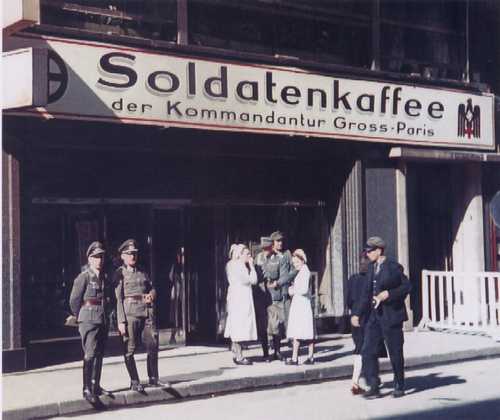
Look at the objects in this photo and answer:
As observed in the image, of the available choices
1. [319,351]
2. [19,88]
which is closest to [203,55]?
[19,88]

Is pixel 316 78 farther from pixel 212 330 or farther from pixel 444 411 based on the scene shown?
pixel 444 411

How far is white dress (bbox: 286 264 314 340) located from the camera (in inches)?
453

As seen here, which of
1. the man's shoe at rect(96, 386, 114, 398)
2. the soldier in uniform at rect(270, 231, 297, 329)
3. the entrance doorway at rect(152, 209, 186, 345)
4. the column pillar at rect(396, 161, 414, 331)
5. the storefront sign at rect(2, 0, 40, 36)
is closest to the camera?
the storefront sign at rect(2, 0, 40, 36)

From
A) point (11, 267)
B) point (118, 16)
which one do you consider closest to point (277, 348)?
point (11, 267)

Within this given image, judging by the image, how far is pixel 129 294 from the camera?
372 inches

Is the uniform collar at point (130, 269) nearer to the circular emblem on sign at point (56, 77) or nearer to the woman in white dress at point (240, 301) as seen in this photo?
the woman in white dress at point (240, 301)

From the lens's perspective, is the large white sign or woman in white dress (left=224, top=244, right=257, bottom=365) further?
woman in white dress (left=224, top=244, right=257, bottom=365)

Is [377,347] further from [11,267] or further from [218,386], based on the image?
[11,267]

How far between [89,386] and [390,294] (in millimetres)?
3504

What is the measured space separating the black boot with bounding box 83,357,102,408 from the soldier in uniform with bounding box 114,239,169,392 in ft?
1.63

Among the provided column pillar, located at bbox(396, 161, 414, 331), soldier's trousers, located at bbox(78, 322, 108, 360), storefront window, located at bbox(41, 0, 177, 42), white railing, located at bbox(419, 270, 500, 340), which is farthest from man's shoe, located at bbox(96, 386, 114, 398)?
column pillar, located at bbox(396, 161, 414, 331)

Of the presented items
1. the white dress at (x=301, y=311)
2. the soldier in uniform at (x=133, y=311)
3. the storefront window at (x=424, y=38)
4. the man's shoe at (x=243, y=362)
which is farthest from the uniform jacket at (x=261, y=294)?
the storefront window at (x=424, y=38)

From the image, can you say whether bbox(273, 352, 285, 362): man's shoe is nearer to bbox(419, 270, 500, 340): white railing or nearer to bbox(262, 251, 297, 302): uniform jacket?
bbox(262, 251, 297, 302): uniform jacket

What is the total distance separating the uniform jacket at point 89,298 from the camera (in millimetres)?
9078
